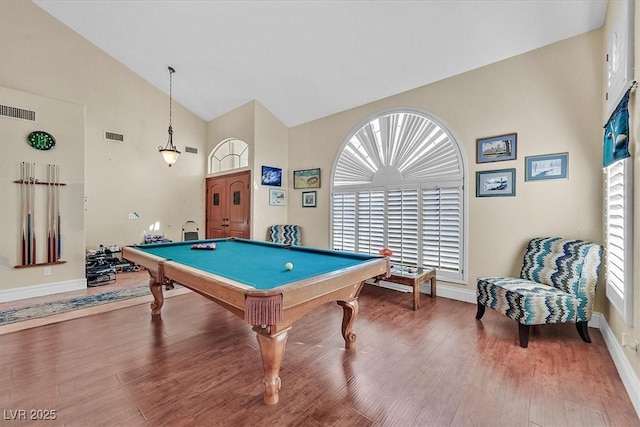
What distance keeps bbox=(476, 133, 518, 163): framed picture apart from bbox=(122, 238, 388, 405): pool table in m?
2.31

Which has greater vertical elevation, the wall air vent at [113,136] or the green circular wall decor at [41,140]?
the wall air vent at [113,136]

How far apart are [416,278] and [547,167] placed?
201 cm

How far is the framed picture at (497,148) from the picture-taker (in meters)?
3.43

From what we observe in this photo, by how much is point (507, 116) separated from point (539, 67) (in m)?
0.60

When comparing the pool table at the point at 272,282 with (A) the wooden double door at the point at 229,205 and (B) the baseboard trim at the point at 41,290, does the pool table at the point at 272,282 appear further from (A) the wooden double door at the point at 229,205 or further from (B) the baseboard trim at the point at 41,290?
(A) the wooden double door at the point at 229,205

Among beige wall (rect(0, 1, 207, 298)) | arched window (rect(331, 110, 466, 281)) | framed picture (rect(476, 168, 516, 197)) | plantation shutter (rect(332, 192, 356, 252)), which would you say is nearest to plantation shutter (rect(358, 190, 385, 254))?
arched window (rect(331, 110, 466, 281))

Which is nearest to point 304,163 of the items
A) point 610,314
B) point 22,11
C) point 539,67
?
point 539,67

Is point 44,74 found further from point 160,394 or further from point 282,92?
point 160,394

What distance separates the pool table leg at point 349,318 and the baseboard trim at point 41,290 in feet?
14.8

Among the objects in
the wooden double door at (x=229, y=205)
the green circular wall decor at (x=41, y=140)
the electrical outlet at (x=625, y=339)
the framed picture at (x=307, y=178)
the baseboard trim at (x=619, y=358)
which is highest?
the green circular wall decor at (x=41, y=140)

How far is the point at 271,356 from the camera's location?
176 cm

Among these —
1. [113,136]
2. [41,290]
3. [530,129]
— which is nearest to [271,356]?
[530,129]

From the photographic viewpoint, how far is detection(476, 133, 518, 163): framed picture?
3.43 m

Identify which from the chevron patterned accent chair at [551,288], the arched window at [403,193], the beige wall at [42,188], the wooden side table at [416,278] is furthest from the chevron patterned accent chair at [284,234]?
the chevron patterned accent chair at [551,288]
